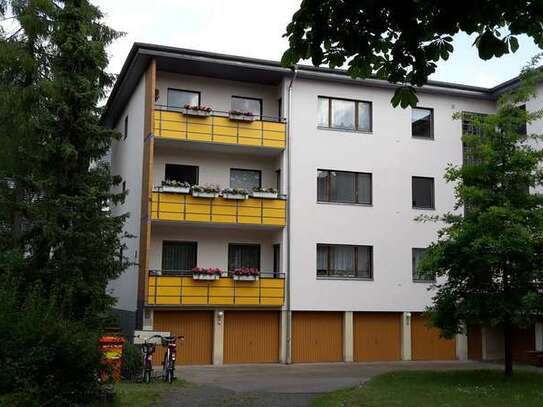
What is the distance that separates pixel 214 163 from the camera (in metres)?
26.8

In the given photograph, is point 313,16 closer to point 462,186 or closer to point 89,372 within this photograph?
point 89,372

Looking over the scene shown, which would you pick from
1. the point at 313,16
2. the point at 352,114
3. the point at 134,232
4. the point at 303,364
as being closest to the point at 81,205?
the point at 134,232

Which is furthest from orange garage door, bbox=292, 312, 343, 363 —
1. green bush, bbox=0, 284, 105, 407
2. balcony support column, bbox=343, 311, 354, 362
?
green bush, bbox=0, 284, 105, 407

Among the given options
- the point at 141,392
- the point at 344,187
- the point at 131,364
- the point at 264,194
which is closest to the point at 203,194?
the point at 264,194

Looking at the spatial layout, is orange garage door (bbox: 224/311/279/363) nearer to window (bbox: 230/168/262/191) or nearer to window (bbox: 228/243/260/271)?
window (bbox: 228/243/260/271)

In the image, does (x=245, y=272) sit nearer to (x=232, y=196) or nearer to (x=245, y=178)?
(x=232, y=196)

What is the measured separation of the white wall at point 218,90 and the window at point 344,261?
5824mm

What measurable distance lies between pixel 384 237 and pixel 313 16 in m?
21.4

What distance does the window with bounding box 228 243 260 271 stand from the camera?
88.0 feet

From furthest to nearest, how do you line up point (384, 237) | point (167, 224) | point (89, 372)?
1. point (384, 237)
2. point (167, 224)
3. point (89, 372)

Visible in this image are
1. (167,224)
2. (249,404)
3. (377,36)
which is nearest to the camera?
(377,36)

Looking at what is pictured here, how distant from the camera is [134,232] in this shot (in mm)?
28109

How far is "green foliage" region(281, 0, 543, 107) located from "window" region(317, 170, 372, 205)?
19.7 meters

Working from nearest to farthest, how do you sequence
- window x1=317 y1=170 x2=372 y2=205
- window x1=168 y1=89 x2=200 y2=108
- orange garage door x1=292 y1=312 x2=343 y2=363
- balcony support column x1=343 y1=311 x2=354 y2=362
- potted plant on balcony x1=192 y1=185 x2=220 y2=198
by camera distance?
1. potted plant on balcony x1=192 y1=185 x2=220 y2=198
2. orange garage door x1=292 y1=312 x2=343 y2=363
3. window x1=168 y1=89 x2=200 y2=108
4. balcony support column x1=343 y1=311 x2=354 y2=362
5. window x1=317 y1=170 x2=372 y2=205
